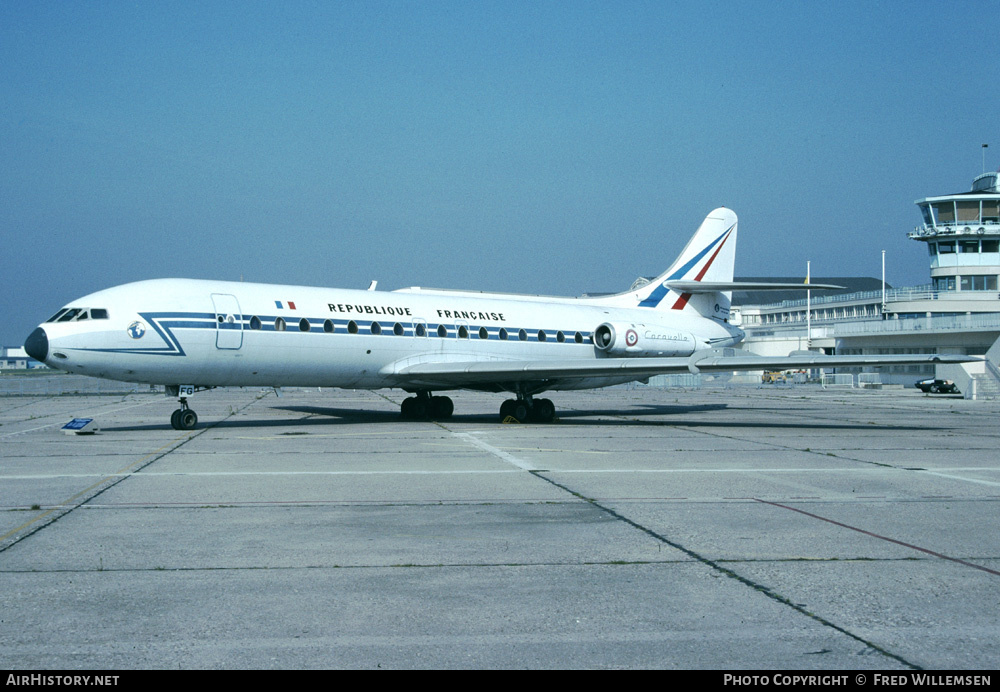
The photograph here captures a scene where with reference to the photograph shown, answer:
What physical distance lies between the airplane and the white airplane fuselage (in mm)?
32

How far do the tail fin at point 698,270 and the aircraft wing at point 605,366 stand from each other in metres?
6.73

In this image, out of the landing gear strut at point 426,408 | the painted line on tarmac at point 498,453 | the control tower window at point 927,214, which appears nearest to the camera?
the painted line on tarmac at point 498,453

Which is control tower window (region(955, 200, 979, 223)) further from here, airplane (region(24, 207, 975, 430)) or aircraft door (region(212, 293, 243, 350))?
aircraft door (region(212, 293, 243, 350))

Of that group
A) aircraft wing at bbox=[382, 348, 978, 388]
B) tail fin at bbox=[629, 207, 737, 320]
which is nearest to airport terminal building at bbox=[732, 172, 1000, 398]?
tail fin at bbox=[629, 207, 737, 320]

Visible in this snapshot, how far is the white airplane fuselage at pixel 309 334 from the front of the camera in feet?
65.2

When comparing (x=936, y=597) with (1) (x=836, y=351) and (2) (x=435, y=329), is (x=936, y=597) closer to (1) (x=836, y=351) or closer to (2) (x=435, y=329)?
(2) (x=435, y=329)

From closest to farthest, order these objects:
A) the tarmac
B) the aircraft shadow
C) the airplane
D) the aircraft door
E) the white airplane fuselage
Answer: the tarmac < the white airplane fuselage < the airplane < the aircraft door < the aircraft shadow

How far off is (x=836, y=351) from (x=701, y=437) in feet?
200

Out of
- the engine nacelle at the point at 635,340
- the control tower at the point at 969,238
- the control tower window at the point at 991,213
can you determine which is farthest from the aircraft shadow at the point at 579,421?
the control tower window at the point at 991,213

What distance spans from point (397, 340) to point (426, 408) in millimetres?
3031

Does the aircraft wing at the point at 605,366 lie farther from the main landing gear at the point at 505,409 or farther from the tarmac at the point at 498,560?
the tarmac at the point at 498,560

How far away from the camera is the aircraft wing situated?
20.7 meters

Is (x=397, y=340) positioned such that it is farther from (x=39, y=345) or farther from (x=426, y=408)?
(x=39, y=345)

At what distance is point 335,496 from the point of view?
10.6m
